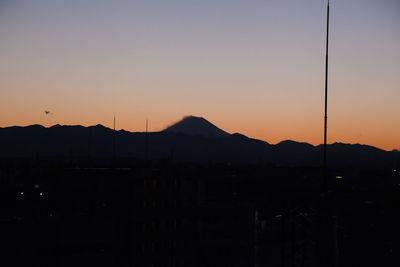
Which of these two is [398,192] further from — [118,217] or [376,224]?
[118,217]

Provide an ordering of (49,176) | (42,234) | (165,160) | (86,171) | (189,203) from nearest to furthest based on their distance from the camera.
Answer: (42,234)
(189,203)
(165,160)
(86,171)
(49,176)

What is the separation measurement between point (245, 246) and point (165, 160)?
53.4ft

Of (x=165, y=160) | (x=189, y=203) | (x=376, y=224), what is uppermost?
(x=165, y=160)

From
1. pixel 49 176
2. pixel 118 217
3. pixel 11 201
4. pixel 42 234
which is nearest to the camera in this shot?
pixel 42 234

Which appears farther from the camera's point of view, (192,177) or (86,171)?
(86,171)

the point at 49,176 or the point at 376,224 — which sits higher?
the point at 49,176

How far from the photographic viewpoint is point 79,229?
5497cm

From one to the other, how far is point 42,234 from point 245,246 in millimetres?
20087

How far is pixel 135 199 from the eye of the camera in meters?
56.5

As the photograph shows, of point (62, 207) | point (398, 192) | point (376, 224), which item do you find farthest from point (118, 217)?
point (398, 192)

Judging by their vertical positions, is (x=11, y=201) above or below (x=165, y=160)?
below

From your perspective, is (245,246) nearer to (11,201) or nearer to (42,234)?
(42,234)

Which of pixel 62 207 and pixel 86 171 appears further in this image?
pixel 86 171

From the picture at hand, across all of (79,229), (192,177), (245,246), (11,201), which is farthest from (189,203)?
(11,201)
